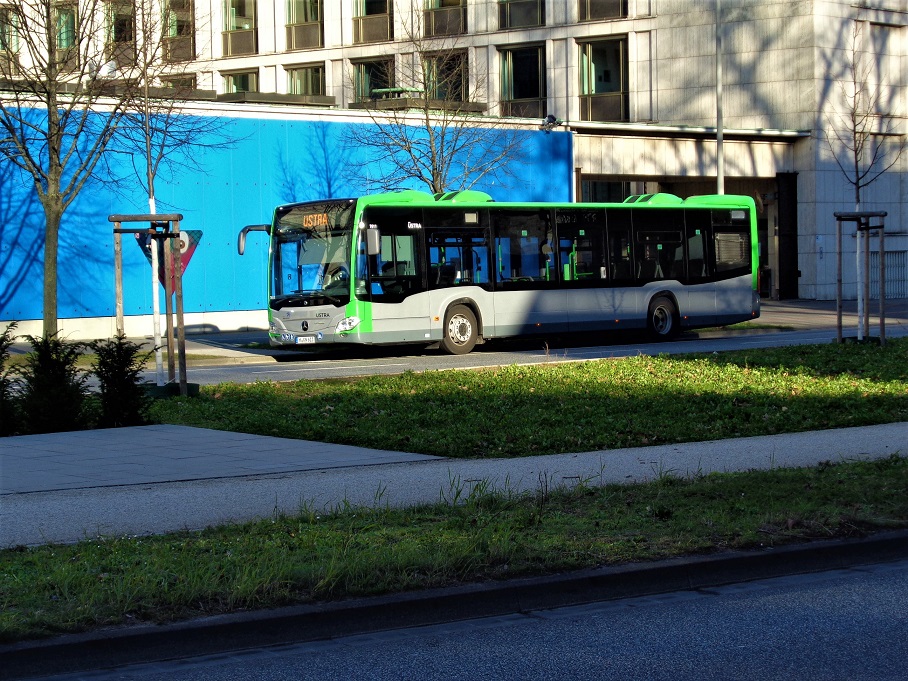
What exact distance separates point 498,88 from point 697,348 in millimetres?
26111

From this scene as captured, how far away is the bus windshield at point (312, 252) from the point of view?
25.6 m

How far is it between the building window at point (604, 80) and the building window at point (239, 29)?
13739mm

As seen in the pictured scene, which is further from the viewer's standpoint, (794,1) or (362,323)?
(794,1)

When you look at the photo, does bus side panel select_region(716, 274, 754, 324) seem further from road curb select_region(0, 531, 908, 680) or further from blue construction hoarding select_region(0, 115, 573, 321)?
road curb select_region(0, 531, 908, 680)

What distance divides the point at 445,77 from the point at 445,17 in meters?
7.10

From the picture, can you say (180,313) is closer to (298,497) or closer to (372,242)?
(372,242)

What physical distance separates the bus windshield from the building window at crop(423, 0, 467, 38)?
25.0m

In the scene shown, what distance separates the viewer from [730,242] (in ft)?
104

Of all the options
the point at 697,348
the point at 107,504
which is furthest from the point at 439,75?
the point at 107,504

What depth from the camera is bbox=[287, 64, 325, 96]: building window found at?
174ft

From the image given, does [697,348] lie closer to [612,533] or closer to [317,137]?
[317,137]

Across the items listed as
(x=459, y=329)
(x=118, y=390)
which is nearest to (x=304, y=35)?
(x=459, y=329)

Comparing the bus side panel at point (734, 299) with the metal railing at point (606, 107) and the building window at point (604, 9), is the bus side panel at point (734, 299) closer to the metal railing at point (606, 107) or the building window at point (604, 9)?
the metal railing at point (606, 107)

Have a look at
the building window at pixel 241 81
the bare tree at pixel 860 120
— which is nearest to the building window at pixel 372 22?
the building window at pixel 241 81
